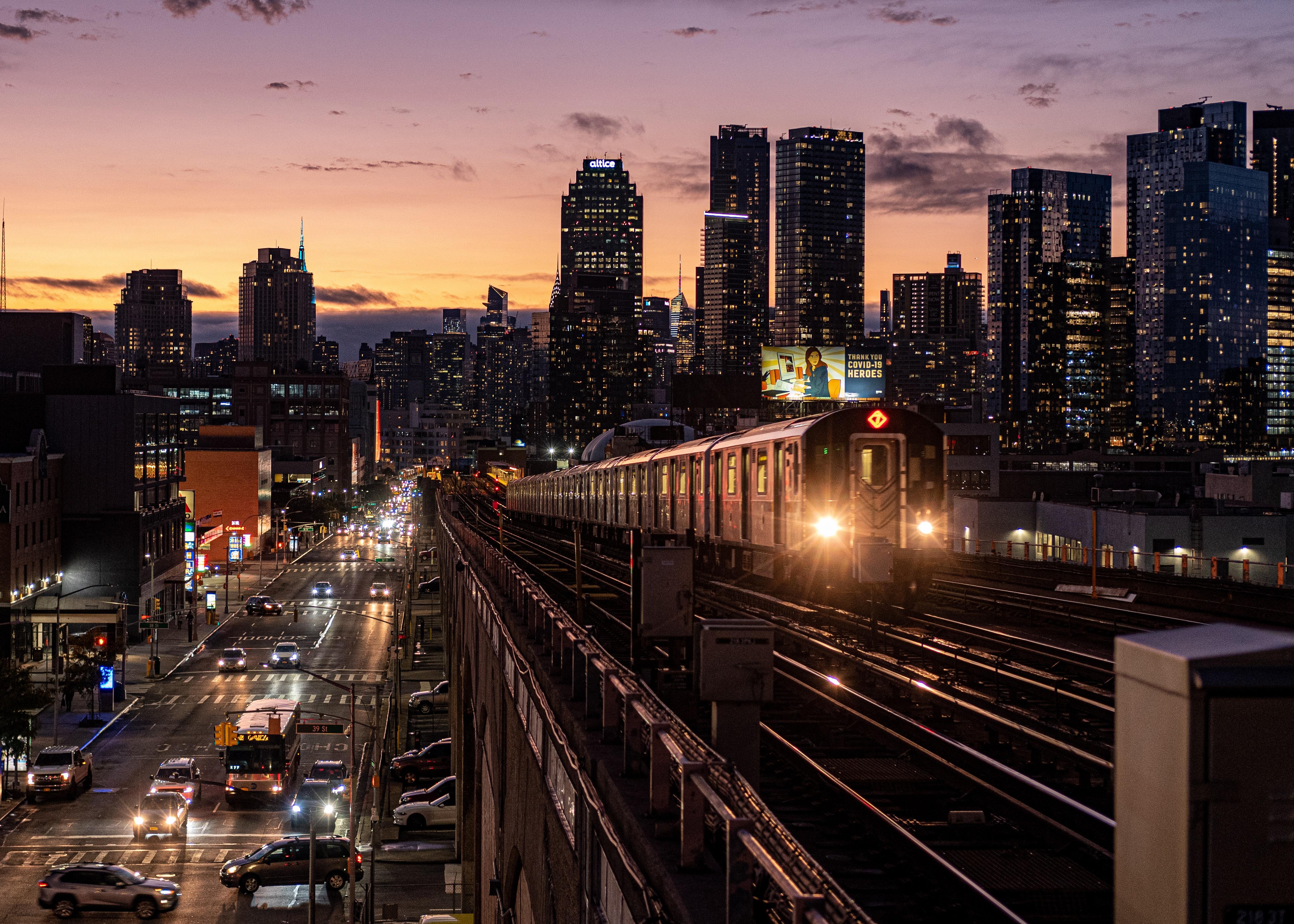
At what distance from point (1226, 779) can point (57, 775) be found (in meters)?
45.5

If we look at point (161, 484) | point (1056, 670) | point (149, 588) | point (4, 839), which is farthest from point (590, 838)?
point (161, 484)

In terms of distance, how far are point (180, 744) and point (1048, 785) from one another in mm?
46750

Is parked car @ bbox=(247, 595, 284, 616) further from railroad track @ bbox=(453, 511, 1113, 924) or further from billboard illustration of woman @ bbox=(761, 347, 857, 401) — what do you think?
railroad track @ bbox=(453, 511, 1113, 924)

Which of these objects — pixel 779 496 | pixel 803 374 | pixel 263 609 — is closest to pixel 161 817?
pixel 779 496

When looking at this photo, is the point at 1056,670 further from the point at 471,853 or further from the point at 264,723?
the point at 264,723

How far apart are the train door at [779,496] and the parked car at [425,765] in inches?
1316

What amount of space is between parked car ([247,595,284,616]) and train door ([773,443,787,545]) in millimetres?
70649

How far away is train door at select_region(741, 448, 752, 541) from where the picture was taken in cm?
2644

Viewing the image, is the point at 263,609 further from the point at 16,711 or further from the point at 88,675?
the point at 16,711

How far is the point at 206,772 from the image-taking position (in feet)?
155

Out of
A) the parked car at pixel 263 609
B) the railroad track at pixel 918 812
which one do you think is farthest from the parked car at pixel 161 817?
the parked car at pixel 263 609

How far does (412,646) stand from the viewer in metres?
86.9

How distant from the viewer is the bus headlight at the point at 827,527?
22.0 m

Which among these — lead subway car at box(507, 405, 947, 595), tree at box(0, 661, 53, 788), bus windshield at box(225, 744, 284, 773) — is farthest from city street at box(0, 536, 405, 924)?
lead subway car at box(507, 405, 947, 595)
